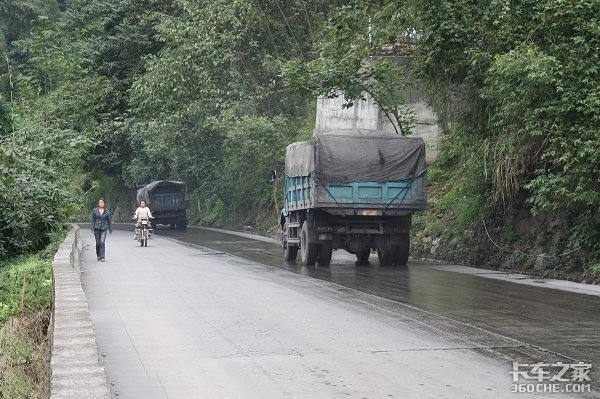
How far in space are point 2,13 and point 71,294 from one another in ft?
216

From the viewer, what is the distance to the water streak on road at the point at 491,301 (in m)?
11.6

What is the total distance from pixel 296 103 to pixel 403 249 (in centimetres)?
2509

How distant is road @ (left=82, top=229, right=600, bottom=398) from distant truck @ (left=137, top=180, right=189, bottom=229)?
112ft

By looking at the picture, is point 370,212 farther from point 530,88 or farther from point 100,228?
point 100,228

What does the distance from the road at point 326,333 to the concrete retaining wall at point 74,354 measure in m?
0.56

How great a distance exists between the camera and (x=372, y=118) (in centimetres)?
3778

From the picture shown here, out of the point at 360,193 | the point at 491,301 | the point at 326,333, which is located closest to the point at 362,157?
the point at 360,193

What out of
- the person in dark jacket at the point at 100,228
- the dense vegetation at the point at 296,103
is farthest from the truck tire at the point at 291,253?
the person in dark jacket at the point at 100,228

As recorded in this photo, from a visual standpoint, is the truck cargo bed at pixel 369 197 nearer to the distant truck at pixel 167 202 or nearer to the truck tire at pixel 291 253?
the truck tire at pixel 291 253

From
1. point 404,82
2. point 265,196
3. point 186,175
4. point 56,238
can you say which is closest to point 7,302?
point 56,238

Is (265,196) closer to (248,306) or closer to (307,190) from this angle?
(307,190)

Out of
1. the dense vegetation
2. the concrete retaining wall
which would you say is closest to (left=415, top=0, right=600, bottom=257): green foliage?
the dense vegetation

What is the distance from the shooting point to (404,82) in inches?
1248

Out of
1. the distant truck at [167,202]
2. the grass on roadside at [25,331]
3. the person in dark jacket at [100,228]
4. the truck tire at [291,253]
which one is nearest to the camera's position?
the grass on roadside at [25,331]
